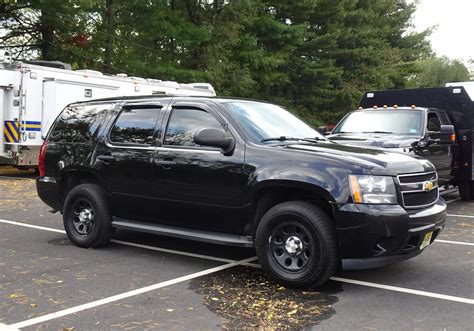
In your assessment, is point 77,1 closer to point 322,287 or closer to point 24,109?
point 24,109

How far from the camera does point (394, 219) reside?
4.74 meters

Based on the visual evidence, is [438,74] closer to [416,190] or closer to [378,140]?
[378,140]

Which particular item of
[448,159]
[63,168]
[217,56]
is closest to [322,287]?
[63,168]

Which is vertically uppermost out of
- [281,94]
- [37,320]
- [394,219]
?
[281,94]

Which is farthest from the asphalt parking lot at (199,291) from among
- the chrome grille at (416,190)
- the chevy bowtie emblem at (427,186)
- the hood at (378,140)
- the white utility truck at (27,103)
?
the white utility truck at (27,103)

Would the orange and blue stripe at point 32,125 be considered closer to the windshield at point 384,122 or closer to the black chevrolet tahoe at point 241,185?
the black chevrolet tahoe at point 241,185

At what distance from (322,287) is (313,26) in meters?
30.1

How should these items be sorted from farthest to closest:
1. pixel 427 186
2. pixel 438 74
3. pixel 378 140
A: pixel 438 74 < pixel 378 140 < pixel 427 186

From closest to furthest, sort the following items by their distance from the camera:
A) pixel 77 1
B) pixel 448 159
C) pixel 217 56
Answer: pixel 448 159
pixel 77 1
pixel 217 56

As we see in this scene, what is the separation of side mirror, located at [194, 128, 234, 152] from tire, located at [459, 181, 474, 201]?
817 centimetres

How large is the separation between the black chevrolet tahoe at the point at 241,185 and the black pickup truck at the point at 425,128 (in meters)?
3.33

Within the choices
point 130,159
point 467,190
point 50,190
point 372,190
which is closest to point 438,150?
point 467,190

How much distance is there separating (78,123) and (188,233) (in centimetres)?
238

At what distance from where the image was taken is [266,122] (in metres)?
5.90
